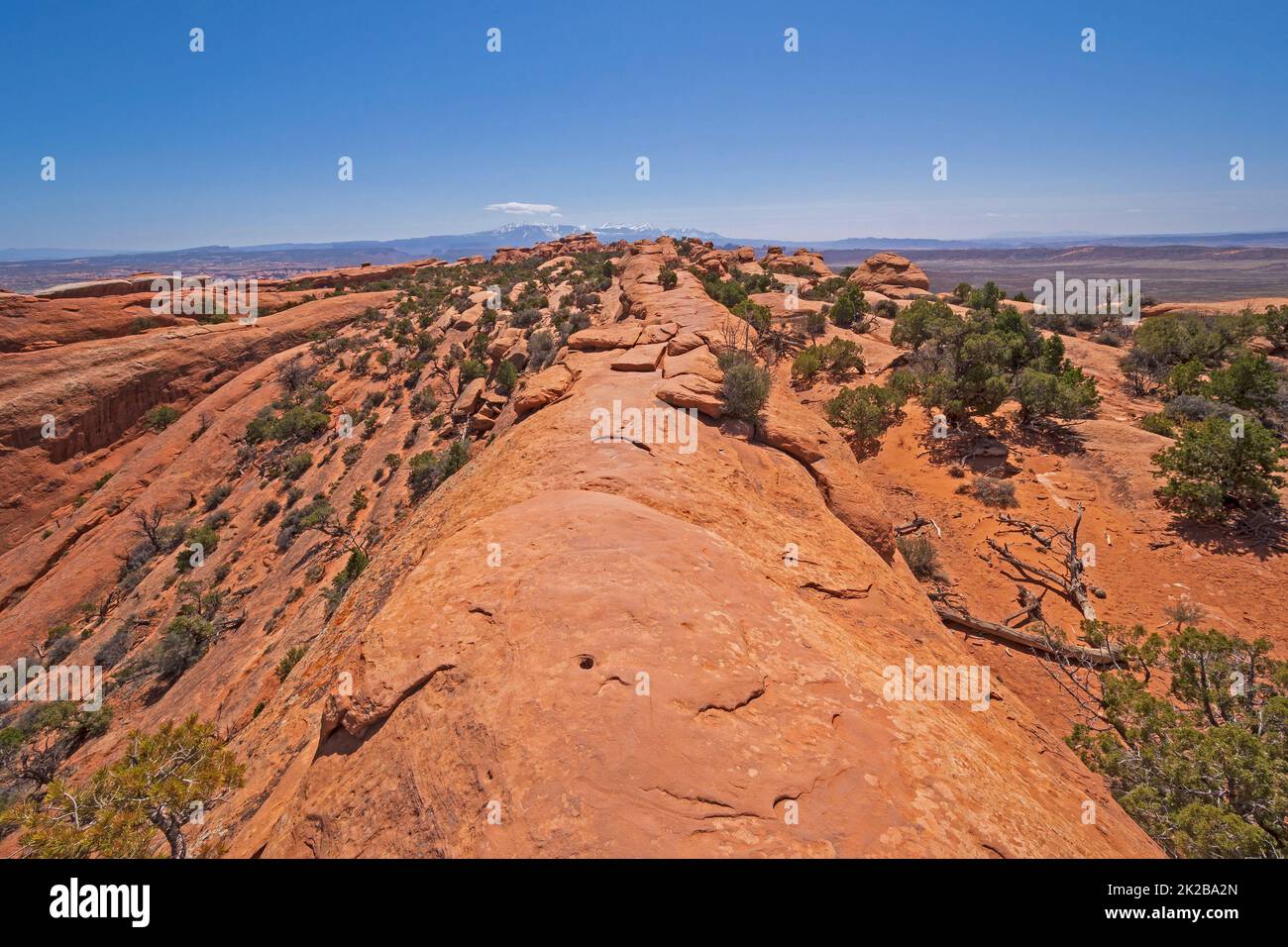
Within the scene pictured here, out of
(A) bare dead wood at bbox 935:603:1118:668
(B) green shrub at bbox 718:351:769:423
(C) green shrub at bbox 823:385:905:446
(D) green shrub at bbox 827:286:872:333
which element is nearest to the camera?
(A) bare dead wood at bbox 935:603:1118:668

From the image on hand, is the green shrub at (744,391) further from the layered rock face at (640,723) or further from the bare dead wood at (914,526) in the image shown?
the bare dead wood at (914,526)


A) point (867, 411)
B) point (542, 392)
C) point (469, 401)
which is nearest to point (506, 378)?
point (469, 401)

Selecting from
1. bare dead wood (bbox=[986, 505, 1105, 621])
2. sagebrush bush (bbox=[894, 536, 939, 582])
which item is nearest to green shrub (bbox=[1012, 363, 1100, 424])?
bare dead wood (bbox=[986, 505, 1105, 621])

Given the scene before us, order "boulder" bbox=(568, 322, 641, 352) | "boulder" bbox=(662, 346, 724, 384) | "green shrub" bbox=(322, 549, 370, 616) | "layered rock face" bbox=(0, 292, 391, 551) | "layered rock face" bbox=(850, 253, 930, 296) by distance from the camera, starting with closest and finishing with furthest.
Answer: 1. "boulder" bbox=(662, 346, 724, 384)
2. "green shrub" bbox=(322, 549, 370, 616)
3. "boulder" bbox=(568, 322, 641, 352)
4. "layered rock face" bbox=(0, 292, 391, 551)
5. "layered rock face" bbox=(850, 253, 930, 296)

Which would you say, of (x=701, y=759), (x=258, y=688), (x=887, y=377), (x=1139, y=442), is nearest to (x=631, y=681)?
(x=701, y=759)

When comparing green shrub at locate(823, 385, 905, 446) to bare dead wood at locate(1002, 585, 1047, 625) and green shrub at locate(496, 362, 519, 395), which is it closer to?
bare dead wood at locate(1002, 585, 1047, 625)

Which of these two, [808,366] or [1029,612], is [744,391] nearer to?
[1029,612]

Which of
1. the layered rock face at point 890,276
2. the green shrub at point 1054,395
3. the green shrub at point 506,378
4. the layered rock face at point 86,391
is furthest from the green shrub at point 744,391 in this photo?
the layered rock face at point 890,276

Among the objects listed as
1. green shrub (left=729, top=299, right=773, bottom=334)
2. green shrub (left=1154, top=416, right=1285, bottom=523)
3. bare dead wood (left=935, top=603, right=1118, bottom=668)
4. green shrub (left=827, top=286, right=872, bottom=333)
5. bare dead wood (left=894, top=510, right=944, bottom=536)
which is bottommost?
bare dead wood (left=935, top=603, right=1118, bottom=668)
